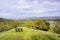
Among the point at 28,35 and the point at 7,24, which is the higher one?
the point at 7,24

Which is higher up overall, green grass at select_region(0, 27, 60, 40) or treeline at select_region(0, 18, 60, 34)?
treeline at select_region(0, 18, 60, 34)

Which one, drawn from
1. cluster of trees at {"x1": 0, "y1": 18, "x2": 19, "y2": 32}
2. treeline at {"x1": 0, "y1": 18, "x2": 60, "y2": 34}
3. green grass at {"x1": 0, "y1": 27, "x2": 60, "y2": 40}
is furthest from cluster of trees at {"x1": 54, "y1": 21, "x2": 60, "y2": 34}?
cluster of trees at {"x1": 0, "y1": 18, "x2": 19, "y2": 32}

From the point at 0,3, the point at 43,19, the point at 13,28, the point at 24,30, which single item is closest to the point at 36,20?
the point at 43,19

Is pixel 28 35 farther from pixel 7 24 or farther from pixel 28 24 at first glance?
pixel 7 24

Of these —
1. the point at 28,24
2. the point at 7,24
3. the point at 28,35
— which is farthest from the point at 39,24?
the point at 7,24

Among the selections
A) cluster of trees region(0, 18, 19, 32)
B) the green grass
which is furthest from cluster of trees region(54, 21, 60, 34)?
cluster of trees region(0, 18, 19, 32)

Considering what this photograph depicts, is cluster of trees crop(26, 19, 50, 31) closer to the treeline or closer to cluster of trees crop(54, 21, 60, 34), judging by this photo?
the treeline

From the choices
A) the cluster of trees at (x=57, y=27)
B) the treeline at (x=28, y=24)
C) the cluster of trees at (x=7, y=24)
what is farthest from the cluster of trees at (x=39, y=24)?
the cluster of trees at (x=7, y=24)

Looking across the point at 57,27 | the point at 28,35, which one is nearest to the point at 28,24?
the point at 28,35

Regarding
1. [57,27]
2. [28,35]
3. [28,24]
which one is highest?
[28,24]
